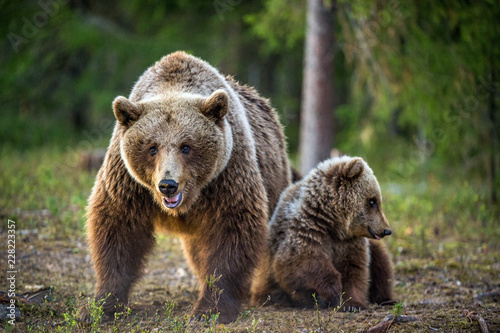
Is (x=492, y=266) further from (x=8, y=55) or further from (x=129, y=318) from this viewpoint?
(x=8, y=55)

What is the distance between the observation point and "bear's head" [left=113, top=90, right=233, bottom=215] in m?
4.46

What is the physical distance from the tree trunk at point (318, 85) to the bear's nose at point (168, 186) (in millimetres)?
6216

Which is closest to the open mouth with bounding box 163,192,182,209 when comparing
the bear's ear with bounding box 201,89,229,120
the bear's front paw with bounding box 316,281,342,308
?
the bear's ear with bounding box 201,89,229,120

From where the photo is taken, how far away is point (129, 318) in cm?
488

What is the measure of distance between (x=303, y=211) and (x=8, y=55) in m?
14.0

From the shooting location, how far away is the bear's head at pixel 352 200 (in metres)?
5.46

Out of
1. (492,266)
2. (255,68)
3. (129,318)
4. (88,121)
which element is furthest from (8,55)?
(492,266)

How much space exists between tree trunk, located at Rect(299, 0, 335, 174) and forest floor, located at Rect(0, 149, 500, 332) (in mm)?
1764

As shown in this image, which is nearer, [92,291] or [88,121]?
[92,291]

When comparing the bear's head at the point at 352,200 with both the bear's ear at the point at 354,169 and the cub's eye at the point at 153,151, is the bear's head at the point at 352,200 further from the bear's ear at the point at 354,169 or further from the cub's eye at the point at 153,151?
the cub's eye at the point at 153,151
